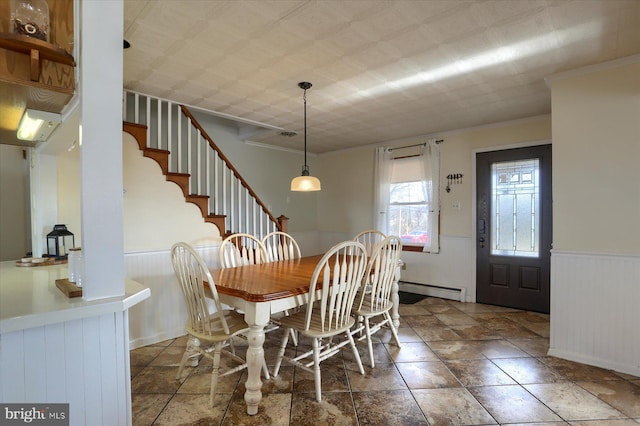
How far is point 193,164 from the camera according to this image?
166 inches

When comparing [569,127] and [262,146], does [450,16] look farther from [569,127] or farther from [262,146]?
[262,146]

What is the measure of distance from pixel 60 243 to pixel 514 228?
181 inches

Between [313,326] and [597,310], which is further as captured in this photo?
[597,310]

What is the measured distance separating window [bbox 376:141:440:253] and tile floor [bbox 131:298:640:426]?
2.00 metres

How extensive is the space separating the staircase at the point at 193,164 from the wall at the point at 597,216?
294 centimetres

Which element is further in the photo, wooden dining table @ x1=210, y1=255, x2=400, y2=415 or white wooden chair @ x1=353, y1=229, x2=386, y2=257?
white wooden chair @ x1=353, y1=229, x2=386, y2=257

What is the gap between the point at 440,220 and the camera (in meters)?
4.67


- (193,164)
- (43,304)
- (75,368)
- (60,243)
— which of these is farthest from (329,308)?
(193,164)

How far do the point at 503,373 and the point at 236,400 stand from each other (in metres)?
1.99

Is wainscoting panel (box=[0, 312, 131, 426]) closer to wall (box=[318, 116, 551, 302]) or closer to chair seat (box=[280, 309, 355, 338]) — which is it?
chair seat (box=[280, 309, 355, 338])

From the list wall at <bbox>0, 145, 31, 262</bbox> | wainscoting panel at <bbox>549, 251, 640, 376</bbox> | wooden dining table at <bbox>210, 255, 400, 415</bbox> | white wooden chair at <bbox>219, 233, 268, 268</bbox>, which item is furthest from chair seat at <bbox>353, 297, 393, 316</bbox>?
wall at <bbox>0, 145, 31, 262</bbox>

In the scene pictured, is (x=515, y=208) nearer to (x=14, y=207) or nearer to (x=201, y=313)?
(x=201, y=313)

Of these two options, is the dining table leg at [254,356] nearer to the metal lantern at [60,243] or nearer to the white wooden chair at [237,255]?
the white wooden chair at [237,255]

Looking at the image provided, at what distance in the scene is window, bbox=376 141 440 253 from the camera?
185 inches
